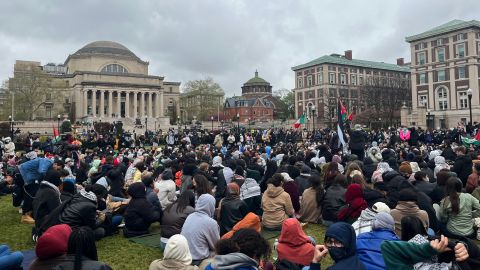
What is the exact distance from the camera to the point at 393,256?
3859 mm

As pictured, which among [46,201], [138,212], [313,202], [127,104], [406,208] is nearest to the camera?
[406,208]

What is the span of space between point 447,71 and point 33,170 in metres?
72.6

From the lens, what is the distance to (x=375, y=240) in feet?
16.4

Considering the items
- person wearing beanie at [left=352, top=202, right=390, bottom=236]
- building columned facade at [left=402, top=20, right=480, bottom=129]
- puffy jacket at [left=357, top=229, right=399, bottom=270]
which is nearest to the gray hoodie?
puffy jacket at [left=357, top=229, right=399, bottom=270]

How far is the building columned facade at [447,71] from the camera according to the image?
64.2 meters

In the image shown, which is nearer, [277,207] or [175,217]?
[175,217]

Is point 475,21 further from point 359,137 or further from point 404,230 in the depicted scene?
point 404,230

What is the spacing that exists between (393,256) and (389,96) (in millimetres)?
75677

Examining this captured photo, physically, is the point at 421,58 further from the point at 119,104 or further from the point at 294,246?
the point at 294,246

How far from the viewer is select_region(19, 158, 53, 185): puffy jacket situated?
10.2 meters

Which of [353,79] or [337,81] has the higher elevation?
[353,79]

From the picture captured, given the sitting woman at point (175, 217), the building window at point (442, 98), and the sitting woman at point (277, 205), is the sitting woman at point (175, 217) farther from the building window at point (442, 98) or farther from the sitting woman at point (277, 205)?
the building window at point (442, 98)

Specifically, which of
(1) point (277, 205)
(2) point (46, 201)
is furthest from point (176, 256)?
(2) point (46, 201)

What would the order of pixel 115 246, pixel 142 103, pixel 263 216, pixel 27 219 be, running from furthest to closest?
pixel 142 103
pixel 27 219
pixel 263 216
pixel 115 246
